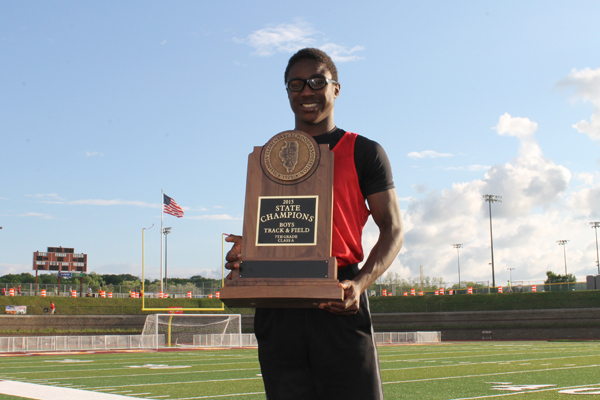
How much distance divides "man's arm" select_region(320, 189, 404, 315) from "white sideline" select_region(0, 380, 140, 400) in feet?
23.3

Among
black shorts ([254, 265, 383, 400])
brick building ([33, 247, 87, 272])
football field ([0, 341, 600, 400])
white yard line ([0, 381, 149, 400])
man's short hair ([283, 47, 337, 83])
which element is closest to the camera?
black shorts ([254, 265, 383, 400])

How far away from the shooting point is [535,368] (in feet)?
47.1

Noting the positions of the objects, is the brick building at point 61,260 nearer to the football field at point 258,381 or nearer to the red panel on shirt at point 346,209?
the football field at point 258,381

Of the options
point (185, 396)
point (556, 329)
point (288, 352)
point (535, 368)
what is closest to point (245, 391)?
point (185, 396)

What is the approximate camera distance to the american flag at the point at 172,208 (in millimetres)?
38975

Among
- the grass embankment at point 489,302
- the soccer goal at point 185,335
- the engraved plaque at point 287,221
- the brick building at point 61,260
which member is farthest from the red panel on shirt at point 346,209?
the brick building at point 61,260

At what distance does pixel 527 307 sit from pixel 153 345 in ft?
98.2

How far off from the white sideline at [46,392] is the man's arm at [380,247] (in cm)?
711

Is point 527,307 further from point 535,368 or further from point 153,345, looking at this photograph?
point 535,368

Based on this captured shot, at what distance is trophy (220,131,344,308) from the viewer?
222 cm

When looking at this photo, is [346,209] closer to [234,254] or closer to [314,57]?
[234,254]

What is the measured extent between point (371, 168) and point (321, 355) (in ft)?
2.47

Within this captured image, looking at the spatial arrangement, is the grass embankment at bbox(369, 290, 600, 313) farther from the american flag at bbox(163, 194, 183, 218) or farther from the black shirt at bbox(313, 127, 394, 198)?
the black shirt at bbox(313, 127, 394, 198)

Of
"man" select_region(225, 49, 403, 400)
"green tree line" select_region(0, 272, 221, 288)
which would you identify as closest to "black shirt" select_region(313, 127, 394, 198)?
"man" select_region(225, 49, 403, 400)
